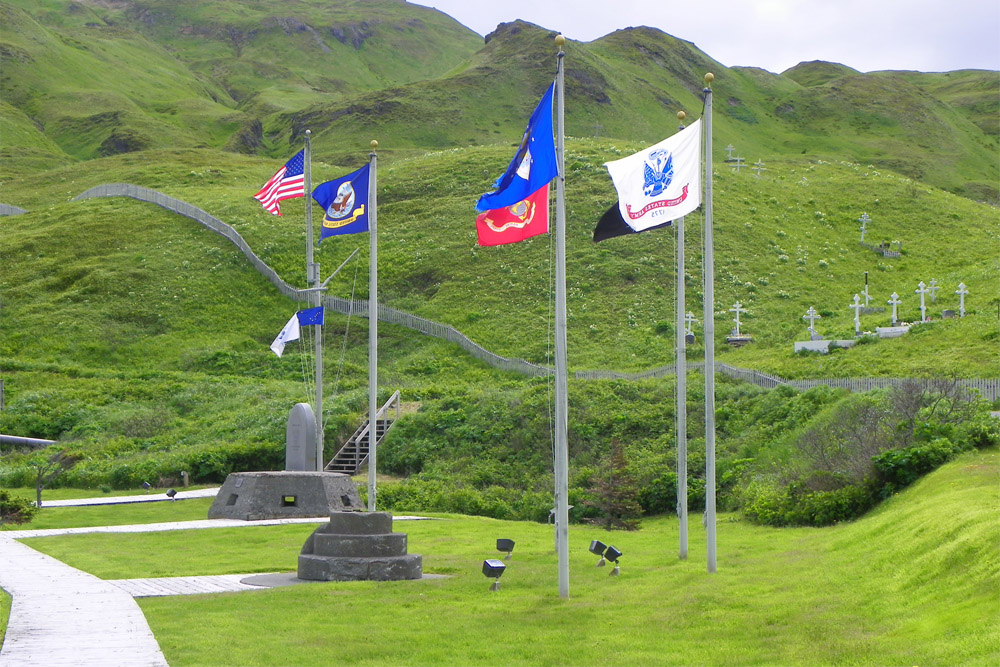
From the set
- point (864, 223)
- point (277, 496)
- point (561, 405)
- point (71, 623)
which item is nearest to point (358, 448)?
point (277, 496)

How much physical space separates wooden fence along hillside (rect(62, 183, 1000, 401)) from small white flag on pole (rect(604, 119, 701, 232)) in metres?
14.2

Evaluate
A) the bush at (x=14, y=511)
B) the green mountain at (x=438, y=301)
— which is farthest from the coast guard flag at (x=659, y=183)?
the bush at (x=14, y=511)

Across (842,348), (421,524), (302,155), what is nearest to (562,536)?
(421,524)

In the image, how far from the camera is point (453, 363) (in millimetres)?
48250

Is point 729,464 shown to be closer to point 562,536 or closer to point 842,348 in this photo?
point 842,348

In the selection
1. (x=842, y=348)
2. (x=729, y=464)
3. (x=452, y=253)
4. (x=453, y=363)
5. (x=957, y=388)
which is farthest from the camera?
(x=452, y=253)

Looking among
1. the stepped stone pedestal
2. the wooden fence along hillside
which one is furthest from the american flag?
the stepped stone pedestal

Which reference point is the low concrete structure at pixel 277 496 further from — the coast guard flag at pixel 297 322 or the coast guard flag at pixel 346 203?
the coast guard flag at pixel 346 203

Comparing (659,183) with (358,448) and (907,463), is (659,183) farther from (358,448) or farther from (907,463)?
(358,448)

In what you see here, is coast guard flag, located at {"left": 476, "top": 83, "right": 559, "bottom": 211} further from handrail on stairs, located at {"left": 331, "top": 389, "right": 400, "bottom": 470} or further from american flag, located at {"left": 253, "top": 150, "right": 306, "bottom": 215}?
Result: handrail on stairs, located at {"left": 331, "top": 389, "right": 400, "bottom": 470}

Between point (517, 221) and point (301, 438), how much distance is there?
1634cm

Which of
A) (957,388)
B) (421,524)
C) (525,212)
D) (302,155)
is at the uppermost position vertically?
(302,155)

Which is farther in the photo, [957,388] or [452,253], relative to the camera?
[452,253]

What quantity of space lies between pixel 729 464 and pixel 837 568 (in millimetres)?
13859
